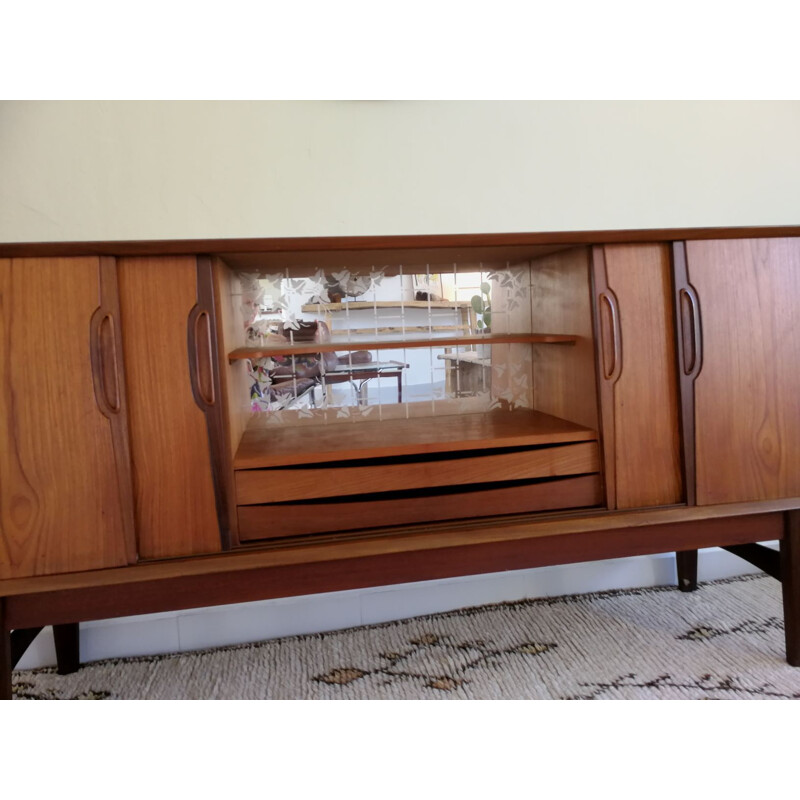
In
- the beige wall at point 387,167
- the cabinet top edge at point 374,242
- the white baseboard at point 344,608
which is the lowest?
the white baseboard at point 344,608

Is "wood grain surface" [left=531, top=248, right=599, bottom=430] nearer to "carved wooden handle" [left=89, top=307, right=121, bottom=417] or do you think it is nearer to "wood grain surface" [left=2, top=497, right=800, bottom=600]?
"wood grain surface" [left=2, top=497, right=800, bottom=600]

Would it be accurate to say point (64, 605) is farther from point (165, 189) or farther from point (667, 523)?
point (667, 523)

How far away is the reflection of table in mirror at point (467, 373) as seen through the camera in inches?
73.0

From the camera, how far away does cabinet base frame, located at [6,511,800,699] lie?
1273 mm

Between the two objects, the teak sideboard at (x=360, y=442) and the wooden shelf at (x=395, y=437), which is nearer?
the teak sideboard at (x=360, y=442)

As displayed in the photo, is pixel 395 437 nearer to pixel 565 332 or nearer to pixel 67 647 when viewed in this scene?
pixel 565 332

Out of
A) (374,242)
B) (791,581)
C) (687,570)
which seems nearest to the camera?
(374,242)

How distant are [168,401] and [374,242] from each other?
0.59 meters

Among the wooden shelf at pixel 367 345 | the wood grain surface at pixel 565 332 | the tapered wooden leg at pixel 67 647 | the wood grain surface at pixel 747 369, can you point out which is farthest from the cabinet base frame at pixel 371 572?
the wooden shelf at pixel 367 345

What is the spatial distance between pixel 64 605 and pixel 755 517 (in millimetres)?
1705

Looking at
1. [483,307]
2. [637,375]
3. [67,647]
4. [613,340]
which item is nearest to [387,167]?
[483,307]

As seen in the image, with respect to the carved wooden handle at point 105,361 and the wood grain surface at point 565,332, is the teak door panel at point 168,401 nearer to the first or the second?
the carved wooden handle at point 105,361

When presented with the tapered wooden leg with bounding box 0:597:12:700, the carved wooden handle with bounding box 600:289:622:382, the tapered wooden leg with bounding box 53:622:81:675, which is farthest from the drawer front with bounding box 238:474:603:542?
the tapered wooden leg with bounding box 53:622:81:675

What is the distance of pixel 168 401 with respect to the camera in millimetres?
1305
